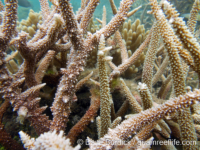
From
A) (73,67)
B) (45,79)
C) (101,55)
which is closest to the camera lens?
(101,55)

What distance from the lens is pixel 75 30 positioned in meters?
1.09

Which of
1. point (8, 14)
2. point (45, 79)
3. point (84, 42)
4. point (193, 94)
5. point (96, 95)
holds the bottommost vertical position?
point (193, 94)

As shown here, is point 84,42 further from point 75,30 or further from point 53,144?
point 53,144

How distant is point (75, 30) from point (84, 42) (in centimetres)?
18

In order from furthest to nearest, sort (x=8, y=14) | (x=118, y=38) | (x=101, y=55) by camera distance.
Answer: (x=118, y=38), (x=8, y=14), (x=101, y=55)

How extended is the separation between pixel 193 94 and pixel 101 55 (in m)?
0.72

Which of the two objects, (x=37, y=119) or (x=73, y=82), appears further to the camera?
(x=37, y=119)

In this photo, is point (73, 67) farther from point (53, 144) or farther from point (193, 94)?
point (193, 94)

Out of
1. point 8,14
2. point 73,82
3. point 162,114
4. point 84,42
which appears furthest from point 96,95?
point 8,14

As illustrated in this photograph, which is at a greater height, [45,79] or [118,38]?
[118,38]

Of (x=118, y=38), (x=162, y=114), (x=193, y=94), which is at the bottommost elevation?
(x=162, y=114)

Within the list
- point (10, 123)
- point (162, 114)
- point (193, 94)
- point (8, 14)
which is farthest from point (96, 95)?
point (10, 123)

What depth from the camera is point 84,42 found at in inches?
49.0

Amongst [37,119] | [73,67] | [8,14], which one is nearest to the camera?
[8,14]
